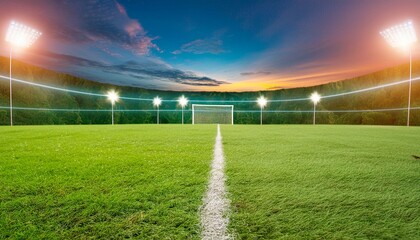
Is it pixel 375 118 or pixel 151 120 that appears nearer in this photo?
pixel 375 118

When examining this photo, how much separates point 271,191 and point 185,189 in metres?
0.56

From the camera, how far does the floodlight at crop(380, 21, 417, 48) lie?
39.7ft

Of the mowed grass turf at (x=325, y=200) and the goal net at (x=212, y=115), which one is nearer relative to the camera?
the mowed grass turf at (x=325, y=200)

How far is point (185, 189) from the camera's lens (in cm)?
159

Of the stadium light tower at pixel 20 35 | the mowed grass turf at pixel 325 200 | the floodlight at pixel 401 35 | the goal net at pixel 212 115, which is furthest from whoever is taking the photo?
the goal net at pixel 212 115

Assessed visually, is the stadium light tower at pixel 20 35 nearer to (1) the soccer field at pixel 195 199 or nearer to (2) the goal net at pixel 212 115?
(1) the soccer field at pixel 195 199

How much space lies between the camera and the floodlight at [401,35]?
12.1 meters

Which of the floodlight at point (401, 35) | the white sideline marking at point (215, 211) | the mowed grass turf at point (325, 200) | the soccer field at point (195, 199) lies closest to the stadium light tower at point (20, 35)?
the soccer field at point (195, 199)

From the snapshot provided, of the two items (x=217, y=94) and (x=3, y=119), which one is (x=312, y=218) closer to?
(x=3, y=119)

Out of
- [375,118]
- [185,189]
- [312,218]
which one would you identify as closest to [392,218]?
[312,218]

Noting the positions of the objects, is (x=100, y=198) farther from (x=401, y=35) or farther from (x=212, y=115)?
(x=212, y=115)

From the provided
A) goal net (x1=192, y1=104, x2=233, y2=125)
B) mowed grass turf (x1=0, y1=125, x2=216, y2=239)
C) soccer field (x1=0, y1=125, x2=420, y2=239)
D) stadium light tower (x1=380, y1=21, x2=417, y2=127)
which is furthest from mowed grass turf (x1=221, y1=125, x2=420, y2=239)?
goal net (x1=192, y1=104, x2=233, y2=125)

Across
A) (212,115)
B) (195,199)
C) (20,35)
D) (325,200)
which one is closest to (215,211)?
(195,199)

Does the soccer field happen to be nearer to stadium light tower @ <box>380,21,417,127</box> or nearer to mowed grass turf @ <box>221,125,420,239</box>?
mowed grass turf @ <box>221,125,420,239</box>
